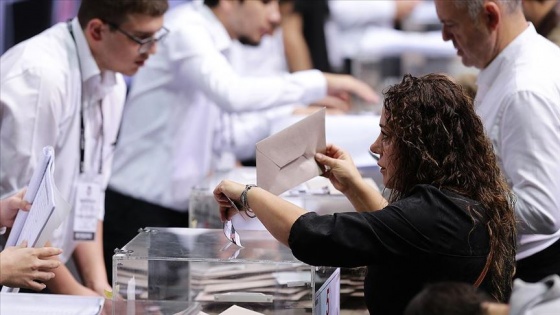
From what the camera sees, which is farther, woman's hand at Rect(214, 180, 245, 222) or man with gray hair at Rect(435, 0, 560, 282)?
man with gray hair at Rect(435, 0, 560, 282)

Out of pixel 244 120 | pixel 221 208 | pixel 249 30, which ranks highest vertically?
pixel 221 208

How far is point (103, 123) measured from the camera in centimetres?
337

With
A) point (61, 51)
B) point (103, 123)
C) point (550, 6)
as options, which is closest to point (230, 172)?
point (103, 123)

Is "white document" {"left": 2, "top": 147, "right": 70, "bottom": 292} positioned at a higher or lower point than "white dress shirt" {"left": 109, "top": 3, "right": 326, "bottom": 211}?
higher

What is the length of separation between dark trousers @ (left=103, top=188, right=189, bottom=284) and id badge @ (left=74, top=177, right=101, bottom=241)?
89cm

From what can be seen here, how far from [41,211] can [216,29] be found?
2327 mm

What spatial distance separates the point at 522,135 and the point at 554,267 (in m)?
0.43

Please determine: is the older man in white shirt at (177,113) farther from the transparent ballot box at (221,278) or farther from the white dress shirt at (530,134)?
the transparent ballot box at (221,278)

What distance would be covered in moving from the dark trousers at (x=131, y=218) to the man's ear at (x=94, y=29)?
1.06 m

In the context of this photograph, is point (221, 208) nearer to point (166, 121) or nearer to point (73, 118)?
point (73, 118)

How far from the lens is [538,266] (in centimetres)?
275

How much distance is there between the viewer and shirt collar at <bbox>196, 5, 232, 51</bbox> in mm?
4355

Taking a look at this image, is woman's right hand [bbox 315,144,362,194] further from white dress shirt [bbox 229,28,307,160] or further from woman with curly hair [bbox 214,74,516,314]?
white dress shirt [bbox 229,28,307,160]

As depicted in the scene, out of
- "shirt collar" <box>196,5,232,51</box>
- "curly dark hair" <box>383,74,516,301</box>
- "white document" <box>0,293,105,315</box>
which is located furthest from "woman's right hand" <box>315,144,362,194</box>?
"shirt collar" <box>196,5,232,51</box>
